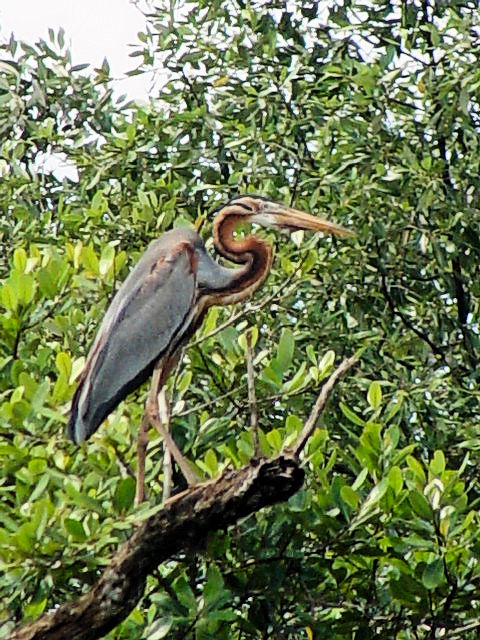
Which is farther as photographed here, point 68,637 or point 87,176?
point 87,176

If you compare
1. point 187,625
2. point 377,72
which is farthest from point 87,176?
point 187,625

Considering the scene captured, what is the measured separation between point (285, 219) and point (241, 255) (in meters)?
0.24

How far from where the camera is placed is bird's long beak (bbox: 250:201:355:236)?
6.14 m

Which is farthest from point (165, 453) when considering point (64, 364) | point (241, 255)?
point (241, 255)

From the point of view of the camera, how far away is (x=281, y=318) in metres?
6.61

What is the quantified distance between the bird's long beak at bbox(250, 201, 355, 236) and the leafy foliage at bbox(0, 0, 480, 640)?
5.6 inches

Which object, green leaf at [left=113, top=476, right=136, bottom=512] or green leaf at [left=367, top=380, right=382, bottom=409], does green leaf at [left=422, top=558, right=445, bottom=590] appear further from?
green leaf at [left=113, top=476, right=136, bottom=512]

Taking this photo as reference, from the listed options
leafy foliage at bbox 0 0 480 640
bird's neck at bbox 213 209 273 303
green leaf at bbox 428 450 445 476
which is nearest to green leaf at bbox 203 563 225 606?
leafy foliage at bbox 0 0 480 640

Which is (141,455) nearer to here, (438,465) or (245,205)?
(438,465)

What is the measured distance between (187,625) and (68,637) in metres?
0.66

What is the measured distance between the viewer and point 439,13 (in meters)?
7.67

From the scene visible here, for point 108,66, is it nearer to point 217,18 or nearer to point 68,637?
point 217,18

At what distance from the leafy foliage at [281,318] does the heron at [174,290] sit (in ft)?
0.34

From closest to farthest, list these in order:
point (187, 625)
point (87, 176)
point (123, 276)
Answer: point (187, 625), point (123, 276), point (87, 176)
